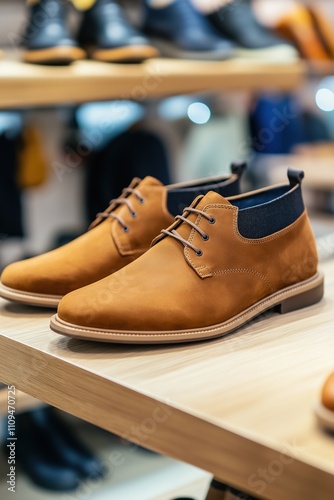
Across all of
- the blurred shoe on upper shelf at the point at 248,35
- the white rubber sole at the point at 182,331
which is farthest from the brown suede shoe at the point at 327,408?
the blurred shoe on upper shelf at the point at 248,35

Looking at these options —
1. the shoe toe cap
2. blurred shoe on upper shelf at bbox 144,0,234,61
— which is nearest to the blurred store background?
blurred shoe on upper shelf at bbox 144,0,234,61

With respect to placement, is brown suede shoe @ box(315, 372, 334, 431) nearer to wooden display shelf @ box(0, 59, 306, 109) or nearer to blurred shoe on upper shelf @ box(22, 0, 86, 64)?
wooden display shelf @ box(0, 59, 306, 109)

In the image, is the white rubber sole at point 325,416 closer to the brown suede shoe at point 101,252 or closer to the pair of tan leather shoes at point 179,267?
the pair of tan leather shoes at point 179,267

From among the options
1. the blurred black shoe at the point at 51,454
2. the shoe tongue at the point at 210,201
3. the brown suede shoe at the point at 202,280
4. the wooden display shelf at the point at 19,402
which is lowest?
the blurred black shoe at the point at 51,454

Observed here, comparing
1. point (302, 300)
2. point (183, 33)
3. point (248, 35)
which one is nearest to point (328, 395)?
point (302, 300)

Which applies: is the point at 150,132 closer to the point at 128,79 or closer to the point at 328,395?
the point at 128,79

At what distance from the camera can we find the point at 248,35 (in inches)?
75.7

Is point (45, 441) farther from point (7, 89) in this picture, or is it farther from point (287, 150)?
point (287, 150)

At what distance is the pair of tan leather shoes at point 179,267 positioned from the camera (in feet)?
2.55

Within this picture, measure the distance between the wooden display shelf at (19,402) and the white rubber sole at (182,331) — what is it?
31.7 inches

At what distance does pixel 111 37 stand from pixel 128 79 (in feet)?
0.42

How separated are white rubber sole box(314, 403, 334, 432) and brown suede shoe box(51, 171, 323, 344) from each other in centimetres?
22

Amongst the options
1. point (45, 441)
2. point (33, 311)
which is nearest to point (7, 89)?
point (33, 311)

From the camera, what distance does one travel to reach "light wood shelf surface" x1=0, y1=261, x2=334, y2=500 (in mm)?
586
